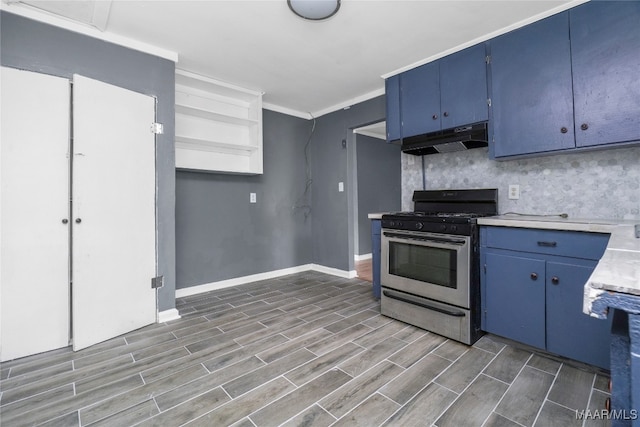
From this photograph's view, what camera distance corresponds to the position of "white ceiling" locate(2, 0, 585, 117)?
2.03 meters

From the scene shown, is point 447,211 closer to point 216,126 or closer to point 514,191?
point 514,191

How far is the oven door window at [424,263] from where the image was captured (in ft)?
7.25

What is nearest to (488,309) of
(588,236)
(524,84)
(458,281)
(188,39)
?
(458,281)

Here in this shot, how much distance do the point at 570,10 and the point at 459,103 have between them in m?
0.85

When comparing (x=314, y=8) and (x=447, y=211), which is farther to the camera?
(x=447, y=211)

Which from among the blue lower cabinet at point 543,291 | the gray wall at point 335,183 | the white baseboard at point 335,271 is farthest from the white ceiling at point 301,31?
the white baseboard at point 335,271

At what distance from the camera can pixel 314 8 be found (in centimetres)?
198

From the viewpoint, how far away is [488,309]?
215 centimetres

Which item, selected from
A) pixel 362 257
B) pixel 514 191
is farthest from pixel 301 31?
pixel 362 257

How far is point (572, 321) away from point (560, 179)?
1082 millimetres

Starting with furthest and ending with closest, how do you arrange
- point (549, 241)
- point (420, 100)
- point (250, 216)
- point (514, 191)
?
point (250, 216), point (420, 100), point (514, 191), point (549, 241)

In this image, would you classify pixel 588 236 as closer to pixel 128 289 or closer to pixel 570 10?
pixel 570 10

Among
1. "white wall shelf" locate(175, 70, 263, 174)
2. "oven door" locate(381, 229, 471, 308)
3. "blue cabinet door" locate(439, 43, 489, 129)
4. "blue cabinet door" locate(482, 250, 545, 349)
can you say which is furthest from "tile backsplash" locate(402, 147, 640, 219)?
"white wall shelf" locate(175, 70, 263, 174)

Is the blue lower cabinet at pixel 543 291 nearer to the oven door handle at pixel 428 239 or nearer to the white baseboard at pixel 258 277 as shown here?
the oven door handle at pixel 428 239
